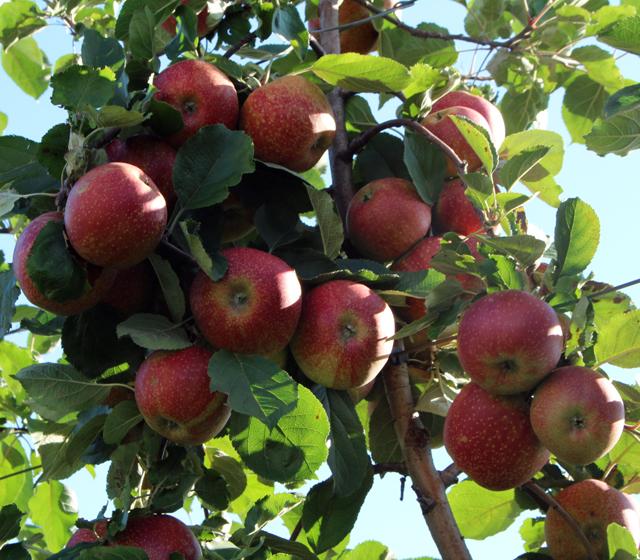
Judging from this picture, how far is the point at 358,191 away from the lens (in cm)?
210

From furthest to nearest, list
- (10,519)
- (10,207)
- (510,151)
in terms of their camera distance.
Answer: (510,151) → (10,519) → (10,207)

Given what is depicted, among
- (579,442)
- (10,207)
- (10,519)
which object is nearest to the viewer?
(579,442)

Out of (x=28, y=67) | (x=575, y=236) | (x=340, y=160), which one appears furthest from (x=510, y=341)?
(x=28, y=67)

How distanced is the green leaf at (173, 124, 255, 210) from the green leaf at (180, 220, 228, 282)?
57 mm

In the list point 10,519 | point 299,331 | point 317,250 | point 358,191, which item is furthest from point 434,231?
point 10,519

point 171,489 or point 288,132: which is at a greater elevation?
point 288,132

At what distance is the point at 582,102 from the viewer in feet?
9.45

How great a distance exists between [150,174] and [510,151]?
2.95 feet

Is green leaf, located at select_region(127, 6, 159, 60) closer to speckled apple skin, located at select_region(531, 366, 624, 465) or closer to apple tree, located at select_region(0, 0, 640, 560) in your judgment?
apple tree, located at select_region(0, 0, 640, 560)

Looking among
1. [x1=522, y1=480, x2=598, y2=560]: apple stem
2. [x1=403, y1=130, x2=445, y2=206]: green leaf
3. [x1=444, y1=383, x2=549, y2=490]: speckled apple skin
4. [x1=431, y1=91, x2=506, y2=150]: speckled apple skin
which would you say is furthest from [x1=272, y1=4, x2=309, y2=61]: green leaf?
[x1=522, y1=480, x2=598, y2=560]: apple stem

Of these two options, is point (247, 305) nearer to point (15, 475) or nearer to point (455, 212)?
point (455, 212)

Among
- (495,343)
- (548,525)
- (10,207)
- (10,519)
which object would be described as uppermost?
(10,207)

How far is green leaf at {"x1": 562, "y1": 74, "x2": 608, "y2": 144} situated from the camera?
2.86 m

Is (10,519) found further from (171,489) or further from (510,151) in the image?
(510,151)
